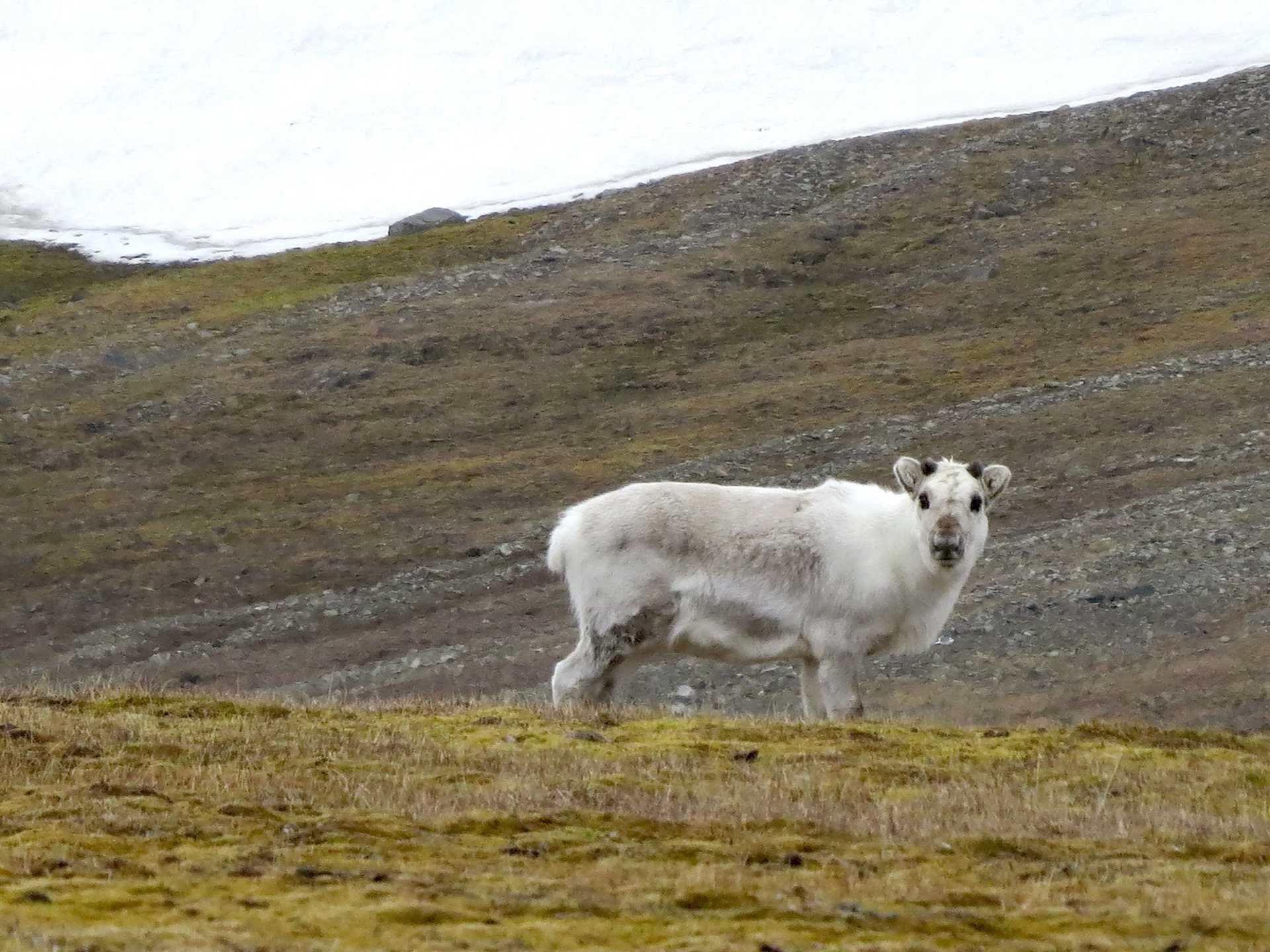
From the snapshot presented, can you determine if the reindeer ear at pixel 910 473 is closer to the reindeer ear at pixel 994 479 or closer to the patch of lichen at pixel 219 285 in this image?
the reindeer ear at pixel 994 479

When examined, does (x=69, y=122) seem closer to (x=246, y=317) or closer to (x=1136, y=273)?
(x=246, y=317)

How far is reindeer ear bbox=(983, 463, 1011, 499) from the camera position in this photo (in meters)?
16.4

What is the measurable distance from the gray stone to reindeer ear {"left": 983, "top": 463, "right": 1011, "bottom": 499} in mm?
46216

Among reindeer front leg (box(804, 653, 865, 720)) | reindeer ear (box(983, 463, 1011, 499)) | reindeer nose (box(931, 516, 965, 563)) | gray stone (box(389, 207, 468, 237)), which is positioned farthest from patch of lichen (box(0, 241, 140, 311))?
reindeer nose (box(931, 516, 965, 563))

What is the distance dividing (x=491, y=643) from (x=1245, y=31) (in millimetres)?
53244

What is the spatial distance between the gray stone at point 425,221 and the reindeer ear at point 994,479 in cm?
4622

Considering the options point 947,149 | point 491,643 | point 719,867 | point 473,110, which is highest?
point 473,110

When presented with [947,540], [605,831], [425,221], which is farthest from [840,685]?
[425,221]

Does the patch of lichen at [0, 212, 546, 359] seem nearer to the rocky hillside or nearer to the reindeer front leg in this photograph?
the rocky hillside

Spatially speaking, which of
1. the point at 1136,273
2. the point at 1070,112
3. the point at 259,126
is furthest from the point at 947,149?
the point at 259,126

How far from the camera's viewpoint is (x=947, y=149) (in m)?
57.5

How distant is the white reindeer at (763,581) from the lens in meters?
16.5

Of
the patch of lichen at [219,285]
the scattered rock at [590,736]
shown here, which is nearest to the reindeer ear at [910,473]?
the scattered rock at [590,736]

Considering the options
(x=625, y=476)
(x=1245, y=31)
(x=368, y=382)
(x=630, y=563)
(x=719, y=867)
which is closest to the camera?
(x=719, y=867)
